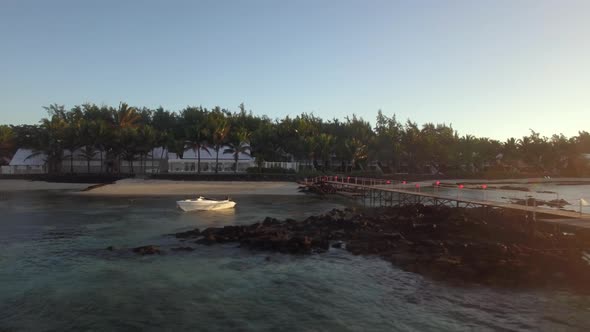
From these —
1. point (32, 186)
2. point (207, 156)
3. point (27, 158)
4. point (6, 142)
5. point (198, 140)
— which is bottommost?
point (32, 186)

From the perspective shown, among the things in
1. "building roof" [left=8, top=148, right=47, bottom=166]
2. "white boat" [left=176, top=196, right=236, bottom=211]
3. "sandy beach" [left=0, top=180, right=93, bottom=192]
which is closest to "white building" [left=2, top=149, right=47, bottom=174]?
"building roof" [left=8, top=148, right=47, bottom=166]

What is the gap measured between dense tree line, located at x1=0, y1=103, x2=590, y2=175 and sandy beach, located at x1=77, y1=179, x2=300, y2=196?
12092mm

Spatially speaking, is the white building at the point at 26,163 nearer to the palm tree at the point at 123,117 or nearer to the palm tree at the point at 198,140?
the palm tree at the point at 123,117

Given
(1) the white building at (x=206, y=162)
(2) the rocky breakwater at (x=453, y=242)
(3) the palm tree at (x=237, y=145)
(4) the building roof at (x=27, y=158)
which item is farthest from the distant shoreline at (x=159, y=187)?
(2) the rocky breakwater at (x=453, y=242)

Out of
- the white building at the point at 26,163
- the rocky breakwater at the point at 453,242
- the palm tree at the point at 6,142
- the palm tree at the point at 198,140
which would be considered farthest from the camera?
the palm tree at the point at 6,142

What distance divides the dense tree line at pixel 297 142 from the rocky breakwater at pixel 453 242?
176 feet

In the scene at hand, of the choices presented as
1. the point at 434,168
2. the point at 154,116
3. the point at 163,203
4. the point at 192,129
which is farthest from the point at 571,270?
the point at 154,116

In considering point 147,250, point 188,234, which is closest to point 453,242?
point 188,234

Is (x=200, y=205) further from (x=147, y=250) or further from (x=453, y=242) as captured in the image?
(x=453, y=242)

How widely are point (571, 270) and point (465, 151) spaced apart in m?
92.0

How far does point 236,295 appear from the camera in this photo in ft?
52.2

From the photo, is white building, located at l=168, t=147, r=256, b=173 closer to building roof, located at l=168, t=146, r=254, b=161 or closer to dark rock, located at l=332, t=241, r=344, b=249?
building roof, located at l=168, t=146, r=254, b=161

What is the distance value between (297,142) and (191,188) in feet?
93.0

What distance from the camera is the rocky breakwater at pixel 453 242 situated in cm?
1823
